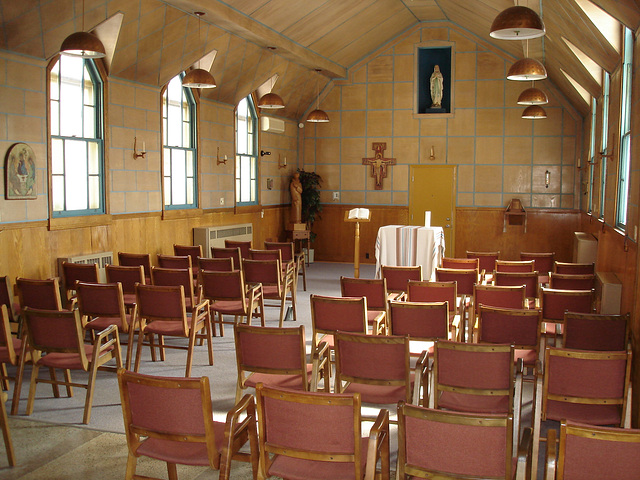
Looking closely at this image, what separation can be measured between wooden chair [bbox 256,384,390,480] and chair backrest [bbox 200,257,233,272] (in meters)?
4.84

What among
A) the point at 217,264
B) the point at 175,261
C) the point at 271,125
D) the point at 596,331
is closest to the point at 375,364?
the point at 596,331

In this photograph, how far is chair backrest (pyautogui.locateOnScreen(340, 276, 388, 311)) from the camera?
21.8 ft

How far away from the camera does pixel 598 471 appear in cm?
250

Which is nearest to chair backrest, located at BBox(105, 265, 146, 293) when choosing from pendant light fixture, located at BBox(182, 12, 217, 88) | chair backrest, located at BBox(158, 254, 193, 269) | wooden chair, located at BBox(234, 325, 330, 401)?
chair backrest, located at BBox(158, 254, 193, 269)

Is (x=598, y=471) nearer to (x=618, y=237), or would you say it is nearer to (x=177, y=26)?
(x=618, y=237)

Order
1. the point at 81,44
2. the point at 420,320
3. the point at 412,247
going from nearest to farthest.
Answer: the point at 420,320, the point at 81,44, the point at 412,247

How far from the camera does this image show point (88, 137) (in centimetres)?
882

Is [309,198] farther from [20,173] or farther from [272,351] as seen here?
[272,351]

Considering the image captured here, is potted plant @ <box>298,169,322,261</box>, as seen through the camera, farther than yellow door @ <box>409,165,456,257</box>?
Yes

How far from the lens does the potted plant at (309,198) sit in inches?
596

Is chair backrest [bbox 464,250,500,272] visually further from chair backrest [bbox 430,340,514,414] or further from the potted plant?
the potted plant

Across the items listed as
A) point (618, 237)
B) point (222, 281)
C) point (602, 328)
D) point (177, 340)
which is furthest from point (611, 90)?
point (177, 340)

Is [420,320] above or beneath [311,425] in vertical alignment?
above

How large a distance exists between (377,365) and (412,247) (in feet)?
20.6
